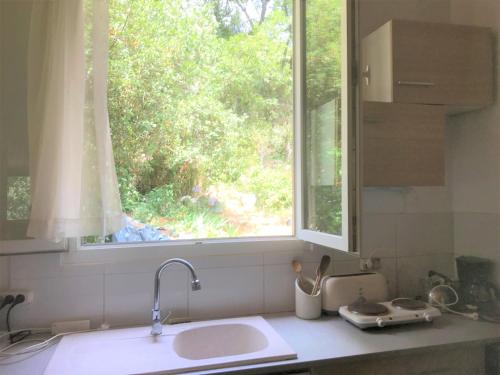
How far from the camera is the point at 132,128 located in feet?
5.28

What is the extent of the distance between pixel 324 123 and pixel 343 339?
0.90m

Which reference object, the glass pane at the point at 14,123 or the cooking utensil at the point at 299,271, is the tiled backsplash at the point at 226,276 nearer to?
the cooking utensil at the point at 299,271

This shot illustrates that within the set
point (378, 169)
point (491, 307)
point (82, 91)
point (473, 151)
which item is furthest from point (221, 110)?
point (491, 307)

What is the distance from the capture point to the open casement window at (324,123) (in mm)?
1275

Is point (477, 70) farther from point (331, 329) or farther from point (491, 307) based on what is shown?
point (331, 329)

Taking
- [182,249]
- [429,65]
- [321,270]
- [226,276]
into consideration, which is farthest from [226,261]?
Result: [429,65]

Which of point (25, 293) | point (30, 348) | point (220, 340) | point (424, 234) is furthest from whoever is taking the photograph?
point (424, 234)

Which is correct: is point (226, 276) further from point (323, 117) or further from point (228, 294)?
point (323, 117)

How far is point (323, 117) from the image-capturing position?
5.10 feet

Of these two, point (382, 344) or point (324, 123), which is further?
point (324, 123)

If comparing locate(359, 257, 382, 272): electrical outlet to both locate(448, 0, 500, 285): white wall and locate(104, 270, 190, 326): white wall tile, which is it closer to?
locate(448, 0, 500, 285): white wall

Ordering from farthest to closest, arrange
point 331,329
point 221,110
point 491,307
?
point 221,110, point 491,307, point 331,329

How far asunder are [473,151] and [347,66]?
Result: 969 millimetres

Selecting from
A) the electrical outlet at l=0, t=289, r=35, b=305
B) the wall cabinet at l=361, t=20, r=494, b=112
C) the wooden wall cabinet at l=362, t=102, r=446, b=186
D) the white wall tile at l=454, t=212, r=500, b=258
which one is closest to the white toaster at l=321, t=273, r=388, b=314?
the wooden wall cabinet at l=362, t=102, r=446, b=186
